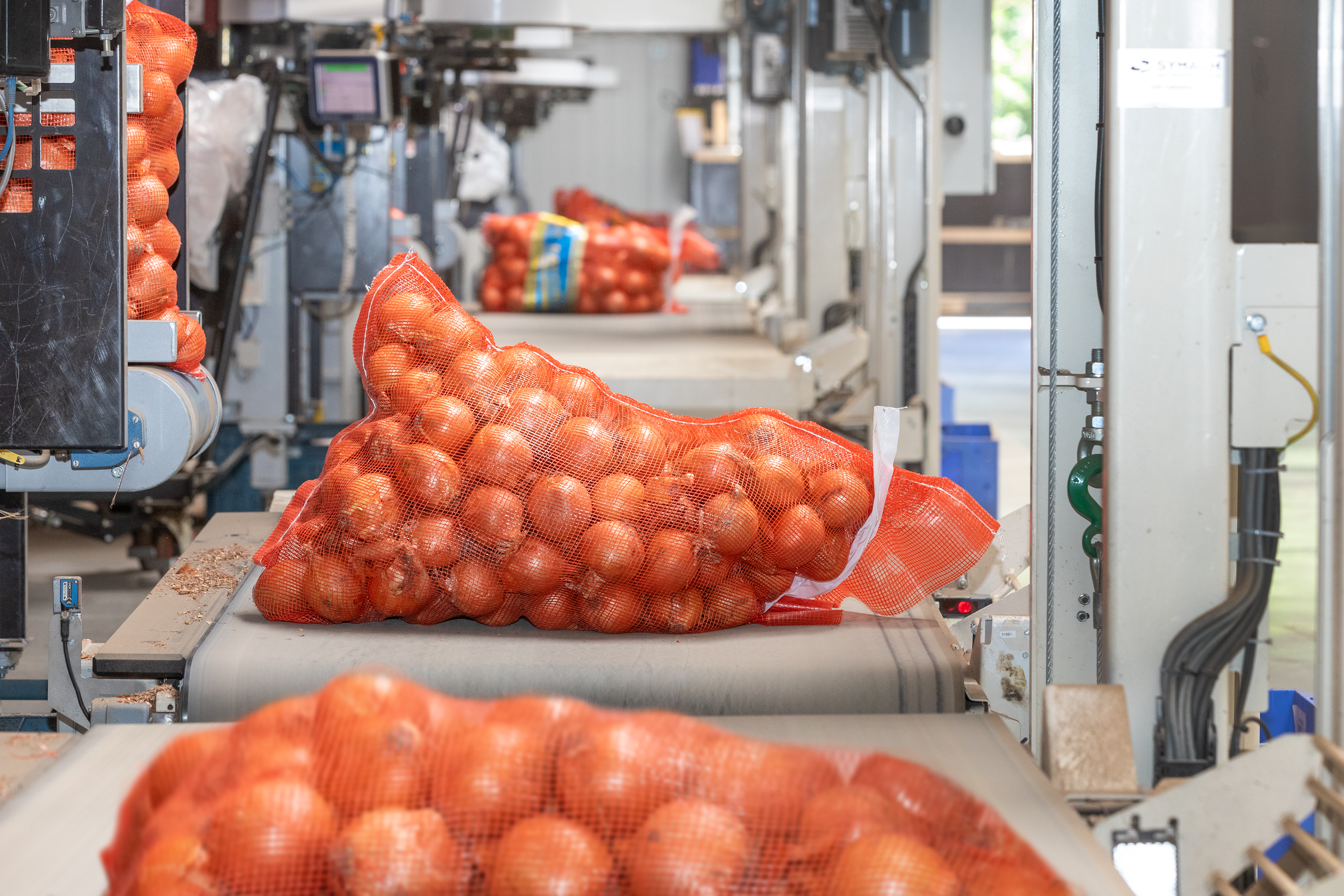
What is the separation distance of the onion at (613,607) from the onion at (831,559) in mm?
296

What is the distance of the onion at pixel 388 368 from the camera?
221cm

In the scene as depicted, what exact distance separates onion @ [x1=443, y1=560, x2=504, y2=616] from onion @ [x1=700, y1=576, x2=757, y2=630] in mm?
341

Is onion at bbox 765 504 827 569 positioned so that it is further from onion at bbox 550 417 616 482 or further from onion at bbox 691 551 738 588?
onion at bbox 550 417 616 482

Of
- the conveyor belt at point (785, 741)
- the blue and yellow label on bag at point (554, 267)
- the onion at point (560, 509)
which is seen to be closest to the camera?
the conveyor belt at point (785, 741)

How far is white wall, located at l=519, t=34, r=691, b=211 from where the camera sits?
530 inches

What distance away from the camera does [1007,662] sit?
2098 mm

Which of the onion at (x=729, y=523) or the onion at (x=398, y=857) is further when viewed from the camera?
the onion at (x=729, y=523)

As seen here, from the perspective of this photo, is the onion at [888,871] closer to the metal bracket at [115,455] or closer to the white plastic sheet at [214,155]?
the metal bracket at [115,455]

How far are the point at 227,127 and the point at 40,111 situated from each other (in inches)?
99.6

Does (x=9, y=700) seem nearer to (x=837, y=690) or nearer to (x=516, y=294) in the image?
(x=837, y=690)

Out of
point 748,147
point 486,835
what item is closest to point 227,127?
point 486,835

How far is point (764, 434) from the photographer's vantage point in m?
2.23

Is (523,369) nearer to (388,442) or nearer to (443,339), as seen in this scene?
(443,339)

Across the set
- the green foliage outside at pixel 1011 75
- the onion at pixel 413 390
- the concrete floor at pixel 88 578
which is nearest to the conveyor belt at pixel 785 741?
the onion at pixel 413 390
